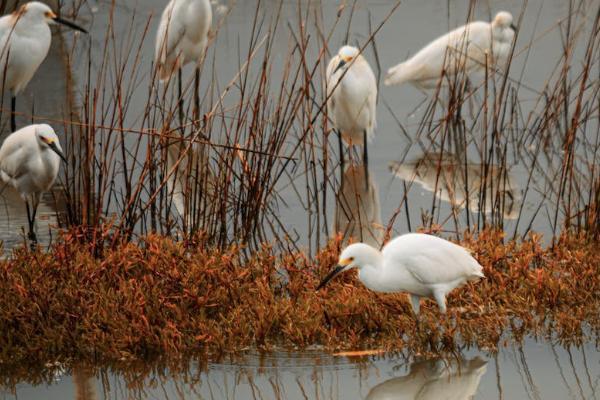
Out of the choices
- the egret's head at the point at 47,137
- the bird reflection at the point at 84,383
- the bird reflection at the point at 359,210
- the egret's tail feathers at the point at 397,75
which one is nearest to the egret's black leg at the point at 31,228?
the egret's head at the point at 47,137

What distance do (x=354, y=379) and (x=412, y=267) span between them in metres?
0.48

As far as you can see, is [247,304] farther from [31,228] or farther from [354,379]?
[31,228]

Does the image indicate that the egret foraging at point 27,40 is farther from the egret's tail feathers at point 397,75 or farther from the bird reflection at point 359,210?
the egret's tail feathers at point 397,75

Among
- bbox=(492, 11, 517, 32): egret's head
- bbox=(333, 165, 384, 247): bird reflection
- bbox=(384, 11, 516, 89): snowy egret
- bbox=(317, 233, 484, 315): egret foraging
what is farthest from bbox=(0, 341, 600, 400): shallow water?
bbox=(492, 11, 517, 32): egret's head

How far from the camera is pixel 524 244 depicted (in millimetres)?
4582

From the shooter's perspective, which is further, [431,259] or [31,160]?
[31,160]

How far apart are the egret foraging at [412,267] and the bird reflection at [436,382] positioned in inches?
11.6

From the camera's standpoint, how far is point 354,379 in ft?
11.6

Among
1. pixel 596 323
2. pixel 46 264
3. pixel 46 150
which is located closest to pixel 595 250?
pixel 596 323

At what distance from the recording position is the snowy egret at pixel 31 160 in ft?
18.8

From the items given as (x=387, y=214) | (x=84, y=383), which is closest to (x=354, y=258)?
(x=84, y=383)

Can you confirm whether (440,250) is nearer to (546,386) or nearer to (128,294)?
(546,386)

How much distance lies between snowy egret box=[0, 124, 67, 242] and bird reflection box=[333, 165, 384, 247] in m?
1.46

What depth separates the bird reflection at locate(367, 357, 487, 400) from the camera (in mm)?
3393
